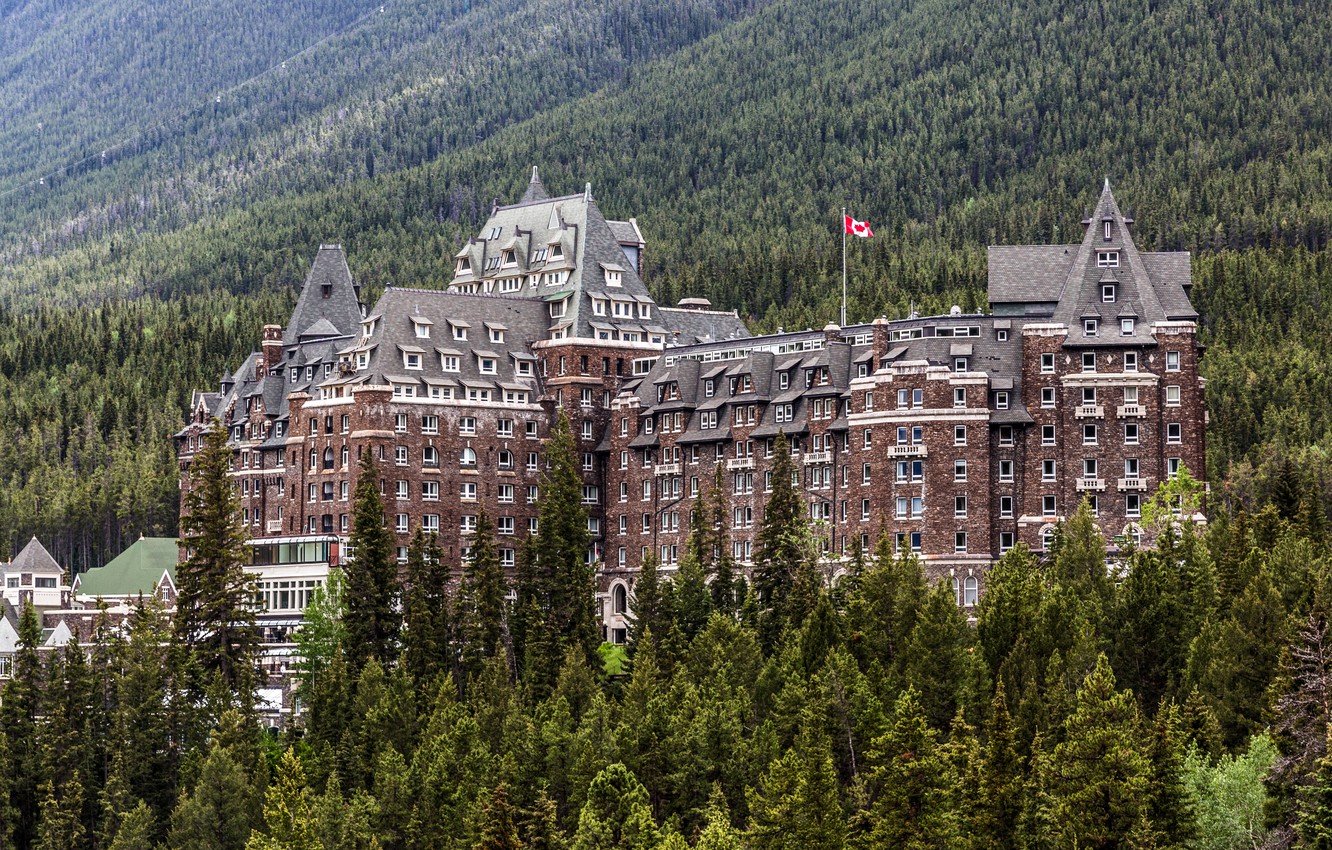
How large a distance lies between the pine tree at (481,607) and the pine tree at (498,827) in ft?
96.0

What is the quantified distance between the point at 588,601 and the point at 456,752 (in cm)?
2876

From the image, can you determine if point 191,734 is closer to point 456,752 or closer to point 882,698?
point 456,752

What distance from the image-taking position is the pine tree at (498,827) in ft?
395

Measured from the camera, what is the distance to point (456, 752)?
446 ft

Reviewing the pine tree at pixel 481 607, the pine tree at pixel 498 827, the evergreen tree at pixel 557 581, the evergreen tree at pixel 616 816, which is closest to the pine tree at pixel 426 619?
the pine tree at pixel 481 607

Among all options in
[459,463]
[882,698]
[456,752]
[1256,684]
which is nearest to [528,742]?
[456,752]

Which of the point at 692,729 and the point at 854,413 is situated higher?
the point at 854,413

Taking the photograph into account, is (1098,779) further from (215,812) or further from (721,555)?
(721,555)

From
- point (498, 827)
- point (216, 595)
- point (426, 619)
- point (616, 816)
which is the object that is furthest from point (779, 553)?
point (216, 595)

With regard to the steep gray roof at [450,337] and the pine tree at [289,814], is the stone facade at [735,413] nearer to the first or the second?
the steep gray roof at [450,337]

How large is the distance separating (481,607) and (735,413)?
92.4ft

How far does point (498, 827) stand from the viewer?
12188 centimetres

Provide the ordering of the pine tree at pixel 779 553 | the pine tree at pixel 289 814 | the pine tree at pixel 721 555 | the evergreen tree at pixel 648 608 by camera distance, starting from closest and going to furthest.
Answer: the pine tree at pixel 289 814
the pine tree at pixel 779 553
the evergreen tree at pixel 648 608
the pine tree at pixel 721 555

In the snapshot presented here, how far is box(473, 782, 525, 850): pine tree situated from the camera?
395ft
